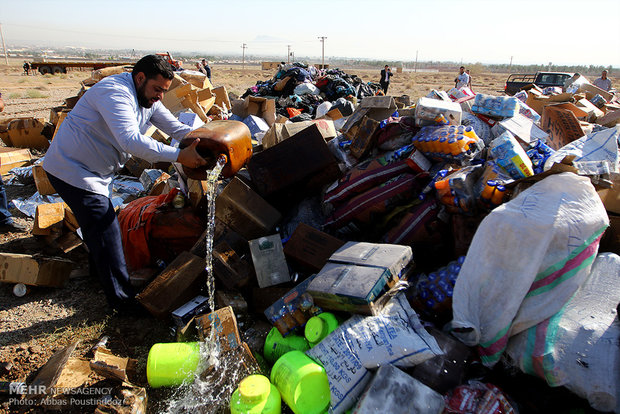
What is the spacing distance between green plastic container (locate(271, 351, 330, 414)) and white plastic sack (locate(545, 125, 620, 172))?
1926 millimetres

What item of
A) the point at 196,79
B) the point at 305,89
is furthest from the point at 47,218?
the point at 305,89

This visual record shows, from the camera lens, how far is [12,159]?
573 cm

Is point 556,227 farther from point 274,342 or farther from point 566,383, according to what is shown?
point 274,342

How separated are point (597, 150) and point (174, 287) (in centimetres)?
305

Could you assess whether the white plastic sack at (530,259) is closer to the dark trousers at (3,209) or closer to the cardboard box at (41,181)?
the dark trousers at (3,209)

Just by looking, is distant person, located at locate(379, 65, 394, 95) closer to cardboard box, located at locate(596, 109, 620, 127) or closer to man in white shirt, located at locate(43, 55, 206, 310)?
cardboard box, located at locate(596, 109, 620, 127)

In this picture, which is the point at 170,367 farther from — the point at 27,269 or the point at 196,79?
the point at 196,79

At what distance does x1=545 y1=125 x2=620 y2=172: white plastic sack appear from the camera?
2307 millimetres

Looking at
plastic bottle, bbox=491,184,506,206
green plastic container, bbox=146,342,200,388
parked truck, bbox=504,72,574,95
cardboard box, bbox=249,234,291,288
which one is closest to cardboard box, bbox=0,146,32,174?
cardboard box, bbox=249,234,291,288

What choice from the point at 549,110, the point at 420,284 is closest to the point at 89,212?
the point at 420,284

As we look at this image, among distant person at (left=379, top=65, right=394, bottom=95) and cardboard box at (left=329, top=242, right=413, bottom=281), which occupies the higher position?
distant person at (left=379, top=65, right=394, bottom=95)

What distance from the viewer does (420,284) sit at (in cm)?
242

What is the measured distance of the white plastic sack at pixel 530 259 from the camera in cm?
180

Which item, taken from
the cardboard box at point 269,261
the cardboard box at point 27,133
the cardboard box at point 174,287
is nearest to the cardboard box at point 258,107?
the cardboard box at point 269,261
